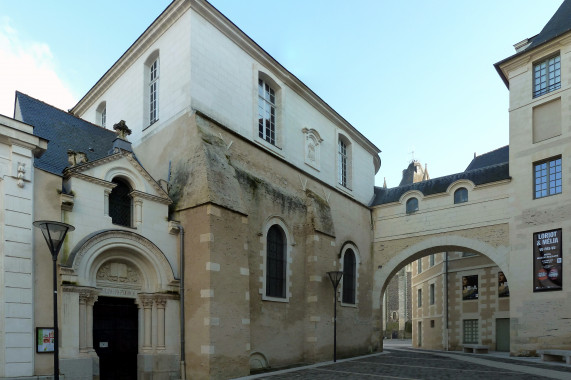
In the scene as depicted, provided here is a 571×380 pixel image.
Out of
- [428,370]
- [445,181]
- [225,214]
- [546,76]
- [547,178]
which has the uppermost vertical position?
[546,76]

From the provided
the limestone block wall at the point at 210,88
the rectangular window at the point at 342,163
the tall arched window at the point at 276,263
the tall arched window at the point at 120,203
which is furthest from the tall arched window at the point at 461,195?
the tall arched window at the point at 120,203

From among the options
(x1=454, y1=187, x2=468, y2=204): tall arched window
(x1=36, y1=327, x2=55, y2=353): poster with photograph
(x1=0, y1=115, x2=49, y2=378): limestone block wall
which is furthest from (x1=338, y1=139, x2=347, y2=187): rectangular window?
(x1=36, y1=327, x2=55, y2=353): poster with photograph

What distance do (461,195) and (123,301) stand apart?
47.8 feet

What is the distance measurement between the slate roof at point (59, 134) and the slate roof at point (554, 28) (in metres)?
15.9

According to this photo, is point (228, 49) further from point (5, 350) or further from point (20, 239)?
point (5, 350)

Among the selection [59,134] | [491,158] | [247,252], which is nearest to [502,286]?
[491,158]

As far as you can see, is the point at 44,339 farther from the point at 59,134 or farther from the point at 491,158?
the point at 491,158

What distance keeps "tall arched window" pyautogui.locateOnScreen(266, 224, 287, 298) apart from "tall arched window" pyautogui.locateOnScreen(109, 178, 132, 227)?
190 inches

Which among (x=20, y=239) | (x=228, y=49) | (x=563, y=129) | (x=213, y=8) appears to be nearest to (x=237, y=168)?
(x=228, y=49)

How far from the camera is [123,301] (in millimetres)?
10984

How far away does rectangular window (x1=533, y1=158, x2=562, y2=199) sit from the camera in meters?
16.8

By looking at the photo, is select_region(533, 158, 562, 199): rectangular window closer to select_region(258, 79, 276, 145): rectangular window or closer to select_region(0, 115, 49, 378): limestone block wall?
select_region(258, 79, 276, 145): rectangular window

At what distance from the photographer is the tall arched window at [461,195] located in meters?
19.4

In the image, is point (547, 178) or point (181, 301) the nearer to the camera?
point (181, 301)
